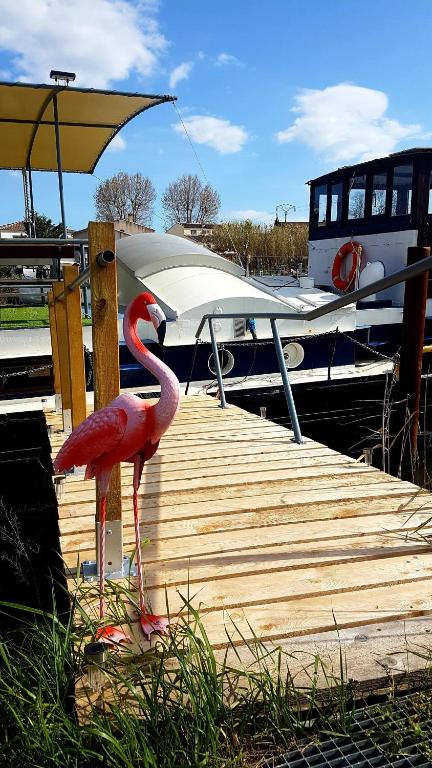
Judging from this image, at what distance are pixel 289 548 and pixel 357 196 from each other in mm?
8853

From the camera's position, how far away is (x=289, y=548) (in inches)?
94.4

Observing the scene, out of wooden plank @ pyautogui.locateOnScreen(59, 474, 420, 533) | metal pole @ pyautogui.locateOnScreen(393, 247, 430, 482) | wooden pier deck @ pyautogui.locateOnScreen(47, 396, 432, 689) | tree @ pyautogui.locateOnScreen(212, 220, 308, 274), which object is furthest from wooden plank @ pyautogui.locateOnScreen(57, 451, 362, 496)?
tree @ pyautogui.locateOnScreen(212, 220, 308, 274)

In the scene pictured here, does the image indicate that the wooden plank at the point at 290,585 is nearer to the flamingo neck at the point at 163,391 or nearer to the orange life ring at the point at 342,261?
the flamingo neck at the point at 163,391

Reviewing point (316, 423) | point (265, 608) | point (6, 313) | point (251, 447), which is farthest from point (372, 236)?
point (265, 608)

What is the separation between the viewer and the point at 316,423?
6203 millimetres

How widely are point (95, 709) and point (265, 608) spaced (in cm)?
69

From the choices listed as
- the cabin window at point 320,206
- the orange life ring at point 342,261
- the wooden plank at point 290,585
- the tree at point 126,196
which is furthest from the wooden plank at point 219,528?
the tree at point 126,196

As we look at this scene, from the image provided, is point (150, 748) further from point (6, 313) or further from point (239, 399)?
point (6, 313)

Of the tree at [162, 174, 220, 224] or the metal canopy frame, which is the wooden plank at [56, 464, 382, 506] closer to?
the metal canopy frame

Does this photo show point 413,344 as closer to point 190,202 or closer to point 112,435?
point 112,435

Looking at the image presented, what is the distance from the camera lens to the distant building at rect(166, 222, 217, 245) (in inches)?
1037

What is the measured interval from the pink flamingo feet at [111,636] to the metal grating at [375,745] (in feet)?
1.82

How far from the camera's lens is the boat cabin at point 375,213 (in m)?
9.05

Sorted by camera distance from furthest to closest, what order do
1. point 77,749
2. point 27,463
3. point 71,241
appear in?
point 27,463, point 71,241, point 77,749
